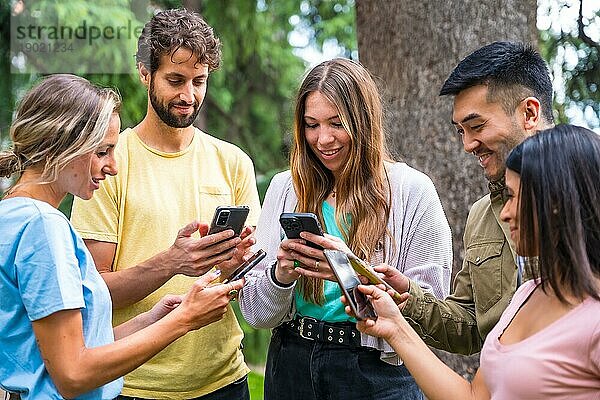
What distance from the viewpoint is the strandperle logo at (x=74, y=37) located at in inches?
297

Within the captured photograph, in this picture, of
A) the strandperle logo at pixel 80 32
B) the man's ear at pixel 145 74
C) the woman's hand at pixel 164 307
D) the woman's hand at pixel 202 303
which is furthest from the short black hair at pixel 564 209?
the strandperle logo at pixel 80 32

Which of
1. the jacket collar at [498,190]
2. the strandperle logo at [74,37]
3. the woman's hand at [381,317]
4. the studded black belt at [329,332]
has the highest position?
the strandperle logo at [74,37]

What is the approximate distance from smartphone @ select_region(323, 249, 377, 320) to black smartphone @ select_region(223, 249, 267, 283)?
37 centimetres

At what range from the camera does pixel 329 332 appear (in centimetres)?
287

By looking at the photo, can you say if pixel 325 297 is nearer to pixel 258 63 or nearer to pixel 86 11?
pixel 86 11

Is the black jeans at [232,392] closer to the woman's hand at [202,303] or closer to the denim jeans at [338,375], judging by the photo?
the denim jeans at [338,375]

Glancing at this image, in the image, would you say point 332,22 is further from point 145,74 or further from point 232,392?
point 232,392

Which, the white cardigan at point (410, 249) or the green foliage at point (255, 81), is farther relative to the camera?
the green foliage at point (255, 81)

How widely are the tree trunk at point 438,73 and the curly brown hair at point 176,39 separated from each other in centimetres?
142

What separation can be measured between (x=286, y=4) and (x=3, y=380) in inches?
301

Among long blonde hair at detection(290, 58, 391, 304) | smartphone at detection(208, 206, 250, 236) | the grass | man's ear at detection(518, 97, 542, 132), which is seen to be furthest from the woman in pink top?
the grass

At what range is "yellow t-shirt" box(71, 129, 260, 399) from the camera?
10.3 ft

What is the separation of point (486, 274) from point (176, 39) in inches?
59.5

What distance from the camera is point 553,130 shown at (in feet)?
6.99
